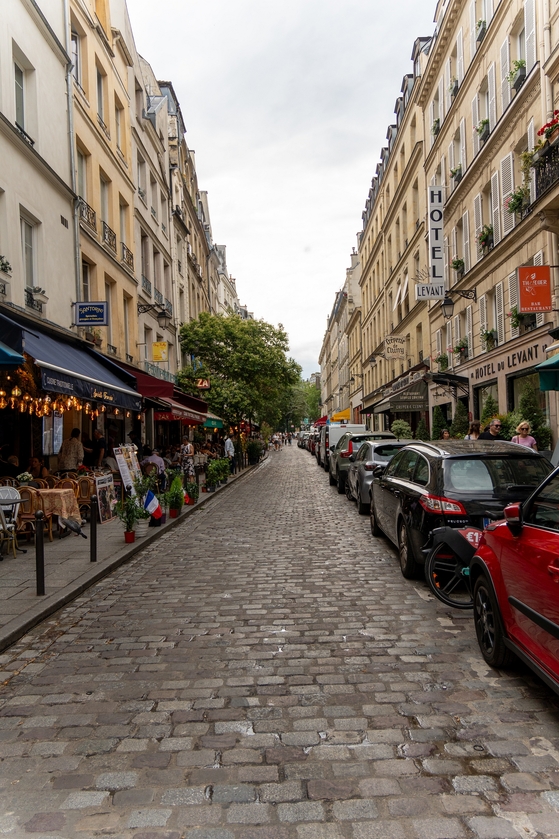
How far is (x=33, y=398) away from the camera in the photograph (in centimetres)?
1154

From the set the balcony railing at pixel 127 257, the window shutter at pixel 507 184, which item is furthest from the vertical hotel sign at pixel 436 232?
the balcony railing at pixel 127 257

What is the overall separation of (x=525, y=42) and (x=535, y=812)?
18.6m

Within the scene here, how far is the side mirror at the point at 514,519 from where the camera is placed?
153 inches

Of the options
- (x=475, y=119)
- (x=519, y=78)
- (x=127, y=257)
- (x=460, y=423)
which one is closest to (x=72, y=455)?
(x=127, y=257)

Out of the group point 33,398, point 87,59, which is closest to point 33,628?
point 33,398

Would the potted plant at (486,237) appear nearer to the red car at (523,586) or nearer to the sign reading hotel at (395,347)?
the sign reading hotel at (395,347)

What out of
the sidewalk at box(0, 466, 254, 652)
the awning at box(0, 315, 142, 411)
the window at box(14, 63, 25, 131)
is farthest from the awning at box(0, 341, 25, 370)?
the window at box(14, 63, 25, 131)

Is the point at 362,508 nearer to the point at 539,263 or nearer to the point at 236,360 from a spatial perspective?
the point at 539,263

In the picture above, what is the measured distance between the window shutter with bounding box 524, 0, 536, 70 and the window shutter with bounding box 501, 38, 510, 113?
134cm

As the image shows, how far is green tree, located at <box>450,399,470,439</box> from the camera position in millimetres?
20281

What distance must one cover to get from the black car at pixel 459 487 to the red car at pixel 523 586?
67.3 inches

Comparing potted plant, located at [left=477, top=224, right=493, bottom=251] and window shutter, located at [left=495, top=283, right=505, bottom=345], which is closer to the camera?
window shutter, located at [left=495, top=283, right=505, bottom=345]

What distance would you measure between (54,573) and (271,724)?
4893mm

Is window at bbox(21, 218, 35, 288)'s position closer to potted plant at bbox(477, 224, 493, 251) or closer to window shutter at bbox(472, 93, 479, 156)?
potted plant at bbox(477, 224, 493, 251)
